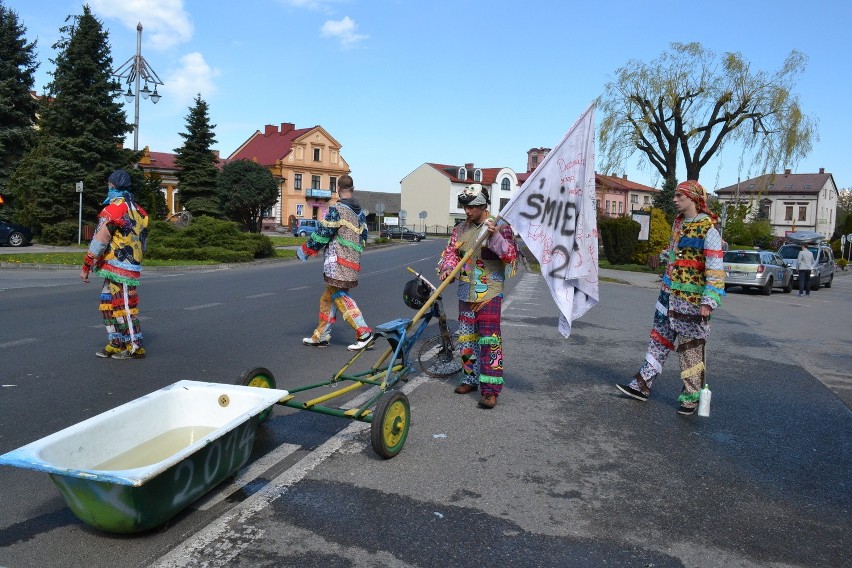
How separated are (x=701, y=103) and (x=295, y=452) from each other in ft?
126

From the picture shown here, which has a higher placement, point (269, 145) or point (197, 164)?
point (269, 145)

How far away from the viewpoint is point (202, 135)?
46.3m

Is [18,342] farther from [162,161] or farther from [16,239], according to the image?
[162,161]

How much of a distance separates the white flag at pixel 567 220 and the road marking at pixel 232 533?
92.9 inches

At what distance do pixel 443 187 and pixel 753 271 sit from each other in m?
68.2

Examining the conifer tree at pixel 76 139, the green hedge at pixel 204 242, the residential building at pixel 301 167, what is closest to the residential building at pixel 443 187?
the residential building at pixel 301 167

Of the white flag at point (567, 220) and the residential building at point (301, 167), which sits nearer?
the white flag at point (567, 220)

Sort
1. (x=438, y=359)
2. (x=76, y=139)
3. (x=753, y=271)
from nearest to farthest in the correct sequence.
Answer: (x=438, y=359)
(x=753, y=271)
(x=76, y=139)

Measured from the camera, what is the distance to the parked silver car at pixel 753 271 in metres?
22.3

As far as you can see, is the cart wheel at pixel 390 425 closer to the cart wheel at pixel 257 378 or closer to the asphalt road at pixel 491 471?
the asphalt road at pixel 491 471

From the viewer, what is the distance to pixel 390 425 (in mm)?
4598

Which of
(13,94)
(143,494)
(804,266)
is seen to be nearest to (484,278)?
(143,494)

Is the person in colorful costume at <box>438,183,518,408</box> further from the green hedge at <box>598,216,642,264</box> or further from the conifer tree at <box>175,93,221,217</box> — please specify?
the conifer tree at <box>175,93,221,217</box>

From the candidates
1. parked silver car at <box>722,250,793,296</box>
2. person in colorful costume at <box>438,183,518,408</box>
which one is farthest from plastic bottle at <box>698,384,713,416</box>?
parked silver car at <box>722,250,793,296</box>
